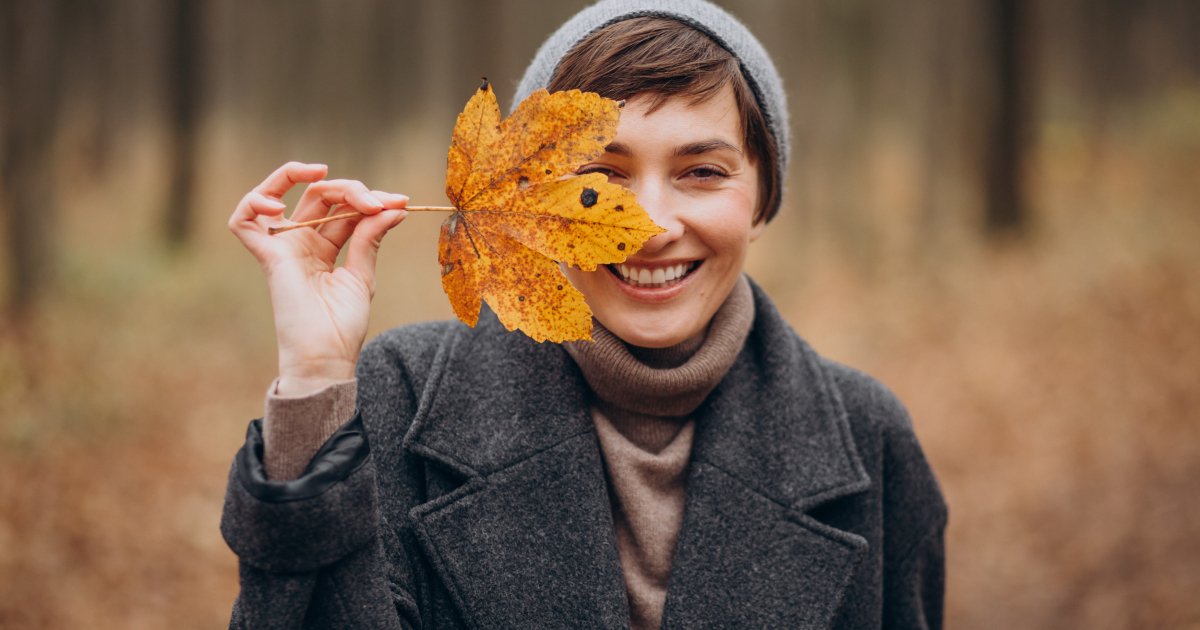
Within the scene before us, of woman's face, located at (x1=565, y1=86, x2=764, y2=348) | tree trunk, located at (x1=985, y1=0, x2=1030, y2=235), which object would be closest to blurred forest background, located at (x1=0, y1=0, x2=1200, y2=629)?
tree trunk, located at (x1=985, y1=0, x2=1030, y2=235)

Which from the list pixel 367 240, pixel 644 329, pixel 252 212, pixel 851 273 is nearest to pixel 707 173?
pixel 644 329

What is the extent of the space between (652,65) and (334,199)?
616 mm

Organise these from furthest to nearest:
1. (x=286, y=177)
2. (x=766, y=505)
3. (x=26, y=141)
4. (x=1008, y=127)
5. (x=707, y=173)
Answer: (x=1008, y=127), (x=26, y=141), (x=766, y=505), (x=707, y=173), (x=286, y=177)

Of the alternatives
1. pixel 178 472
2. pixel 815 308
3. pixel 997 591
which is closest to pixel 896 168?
pixel 815 308

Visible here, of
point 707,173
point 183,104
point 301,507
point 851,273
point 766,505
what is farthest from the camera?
point 183,104

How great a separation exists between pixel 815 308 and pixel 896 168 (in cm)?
256

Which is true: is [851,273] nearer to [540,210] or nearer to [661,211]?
[661,211]

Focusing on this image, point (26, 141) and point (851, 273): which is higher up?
point (26, 141)

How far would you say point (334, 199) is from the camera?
133 cm

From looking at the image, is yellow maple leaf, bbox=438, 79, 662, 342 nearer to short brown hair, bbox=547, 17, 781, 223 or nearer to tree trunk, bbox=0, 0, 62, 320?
short brown hair, bbox=547, 17, 781, 223

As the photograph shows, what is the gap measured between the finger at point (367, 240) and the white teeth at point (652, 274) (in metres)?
0.46

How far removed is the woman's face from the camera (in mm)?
1525

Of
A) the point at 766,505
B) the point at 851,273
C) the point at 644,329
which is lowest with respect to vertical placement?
the point at 851,273

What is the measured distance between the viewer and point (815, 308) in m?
7.50
